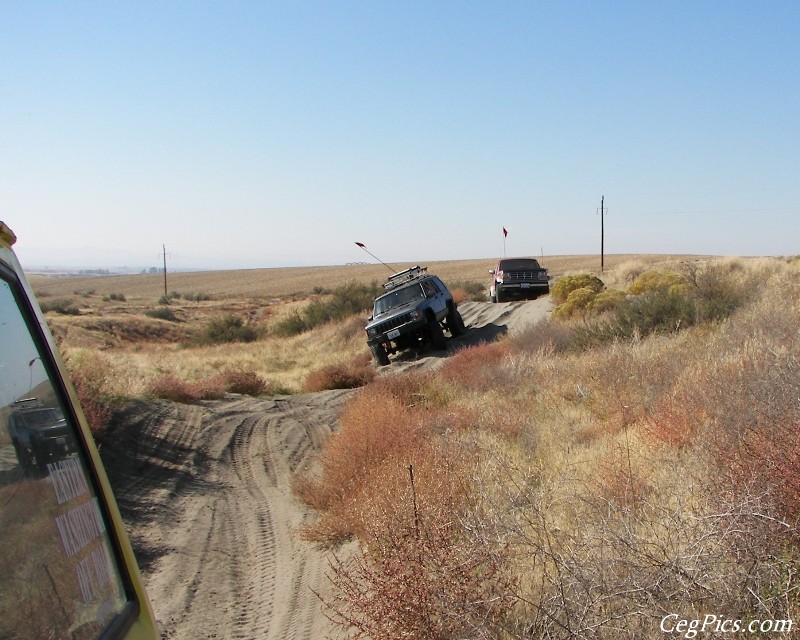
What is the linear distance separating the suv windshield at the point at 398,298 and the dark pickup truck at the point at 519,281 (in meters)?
10.6

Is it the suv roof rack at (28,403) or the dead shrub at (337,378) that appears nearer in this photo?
the suv roof rack at (28,403)

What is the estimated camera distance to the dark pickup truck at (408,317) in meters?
19.2

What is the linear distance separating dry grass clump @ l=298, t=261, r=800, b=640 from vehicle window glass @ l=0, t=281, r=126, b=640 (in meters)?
2.11

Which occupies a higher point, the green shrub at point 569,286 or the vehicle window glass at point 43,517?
the vehicle window glass at point 43,517

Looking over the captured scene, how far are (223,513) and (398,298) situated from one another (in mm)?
12600

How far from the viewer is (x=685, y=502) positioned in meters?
4.77

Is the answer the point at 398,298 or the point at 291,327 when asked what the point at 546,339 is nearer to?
the point at 398,298

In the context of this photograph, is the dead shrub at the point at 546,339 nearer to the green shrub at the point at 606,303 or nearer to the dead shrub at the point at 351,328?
the green shrub at the point at 606,303

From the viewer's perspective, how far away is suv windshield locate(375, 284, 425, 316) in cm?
2016

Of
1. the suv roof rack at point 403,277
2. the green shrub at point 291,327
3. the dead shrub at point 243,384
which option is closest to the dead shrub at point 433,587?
the dead shrub at point 243,384

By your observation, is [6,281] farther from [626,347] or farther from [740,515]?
[626,347]

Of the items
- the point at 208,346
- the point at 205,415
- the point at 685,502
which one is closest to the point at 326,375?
the point at 205,415

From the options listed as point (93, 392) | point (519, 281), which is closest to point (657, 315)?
point (93, 392)

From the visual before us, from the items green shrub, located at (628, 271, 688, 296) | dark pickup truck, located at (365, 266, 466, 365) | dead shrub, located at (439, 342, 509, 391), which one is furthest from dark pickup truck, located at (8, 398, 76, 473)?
dark pickup truck, located at (365, 266, 466, 365)
